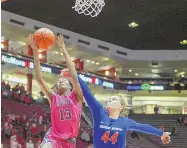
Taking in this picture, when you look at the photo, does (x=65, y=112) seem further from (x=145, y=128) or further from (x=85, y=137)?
(x=85, y=137)

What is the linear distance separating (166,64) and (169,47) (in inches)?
92.2

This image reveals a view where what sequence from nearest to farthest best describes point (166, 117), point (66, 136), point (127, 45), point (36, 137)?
point (66, 136), point (36, 137), point (166, 117), point (127, 45)

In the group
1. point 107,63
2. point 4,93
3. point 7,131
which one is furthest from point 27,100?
point 107,63

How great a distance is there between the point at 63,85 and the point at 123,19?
2191cm

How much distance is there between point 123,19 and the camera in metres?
27.5

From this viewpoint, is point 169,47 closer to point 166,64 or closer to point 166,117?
point 166,64

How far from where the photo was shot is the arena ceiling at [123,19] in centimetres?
2483

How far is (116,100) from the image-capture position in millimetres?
6102

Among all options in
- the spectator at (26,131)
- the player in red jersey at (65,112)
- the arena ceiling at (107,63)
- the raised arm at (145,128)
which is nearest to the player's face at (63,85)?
the player in red jersey at (65,112)

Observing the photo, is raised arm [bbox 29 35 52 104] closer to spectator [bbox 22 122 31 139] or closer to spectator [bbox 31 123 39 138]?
spectator [bbox 22 122 31 139]

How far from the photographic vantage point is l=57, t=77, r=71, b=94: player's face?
583 cm

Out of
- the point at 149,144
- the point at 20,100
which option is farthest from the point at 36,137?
the point at 149,144

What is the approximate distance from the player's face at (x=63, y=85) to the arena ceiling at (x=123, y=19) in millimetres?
18083

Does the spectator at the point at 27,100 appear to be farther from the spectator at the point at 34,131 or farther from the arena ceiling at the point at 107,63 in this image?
the arena ceiling at the point at 107,63
